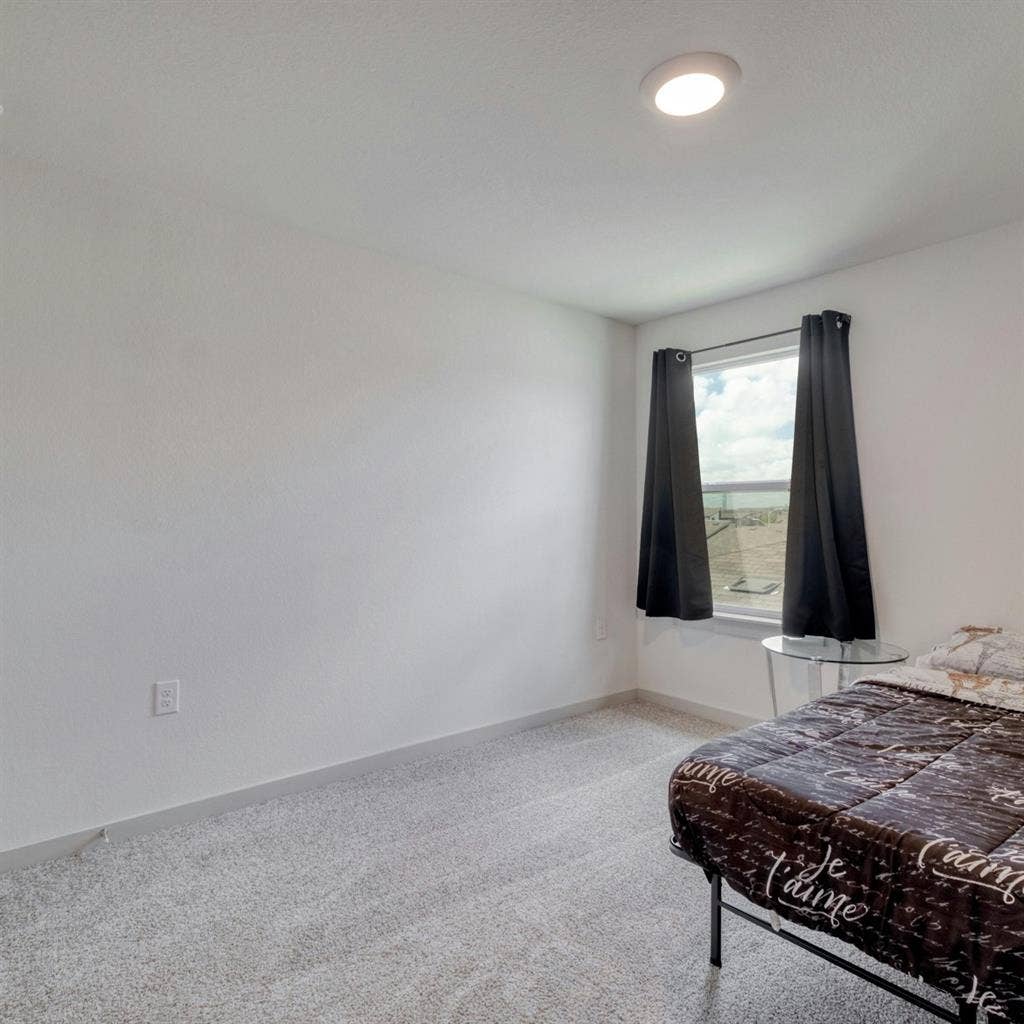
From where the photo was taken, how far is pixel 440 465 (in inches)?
124

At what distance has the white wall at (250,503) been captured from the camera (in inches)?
85.7

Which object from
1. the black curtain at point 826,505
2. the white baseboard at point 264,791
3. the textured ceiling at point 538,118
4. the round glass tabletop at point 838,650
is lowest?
the white baseboard at point 264,791

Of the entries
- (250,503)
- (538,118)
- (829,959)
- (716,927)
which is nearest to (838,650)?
(716,927)

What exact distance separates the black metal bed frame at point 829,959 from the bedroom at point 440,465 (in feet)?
0.14

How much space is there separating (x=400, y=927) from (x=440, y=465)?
6.28 ft

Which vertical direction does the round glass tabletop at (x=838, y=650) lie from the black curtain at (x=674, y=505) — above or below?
below

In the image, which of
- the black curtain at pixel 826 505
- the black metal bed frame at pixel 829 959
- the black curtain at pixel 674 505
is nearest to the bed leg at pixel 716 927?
the black metal bed frame at pixel 829 959

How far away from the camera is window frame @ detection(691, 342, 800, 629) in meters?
3.41

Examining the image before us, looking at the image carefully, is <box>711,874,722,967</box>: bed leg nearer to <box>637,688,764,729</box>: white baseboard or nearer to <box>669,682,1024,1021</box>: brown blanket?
<box>669,682,1024,1021</box>: brown blanket

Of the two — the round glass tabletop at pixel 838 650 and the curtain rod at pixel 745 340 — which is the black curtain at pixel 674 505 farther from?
the round glass tabletop at pixel 838 650

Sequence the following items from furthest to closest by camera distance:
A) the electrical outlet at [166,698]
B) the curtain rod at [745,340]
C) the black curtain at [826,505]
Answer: the curtain rod at [745,340]
the black curtain at [826,505]
the electrical outlet at [166,698]

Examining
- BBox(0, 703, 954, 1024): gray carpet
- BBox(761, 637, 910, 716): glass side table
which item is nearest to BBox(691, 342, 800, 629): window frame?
BBox(761, 637, 910, 716): glass side table

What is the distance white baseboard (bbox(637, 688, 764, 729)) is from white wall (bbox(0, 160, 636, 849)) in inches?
22.4

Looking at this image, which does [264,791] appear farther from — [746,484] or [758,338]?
[758,338]
